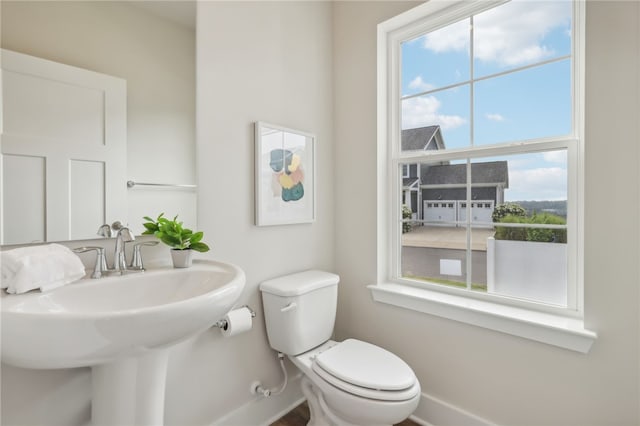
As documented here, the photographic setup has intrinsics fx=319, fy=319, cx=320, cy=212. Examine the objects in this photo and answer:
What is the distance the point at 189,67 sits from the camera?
4.25 ft

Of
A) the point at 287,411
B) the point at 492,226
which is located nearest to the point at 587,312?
the point at 492,226

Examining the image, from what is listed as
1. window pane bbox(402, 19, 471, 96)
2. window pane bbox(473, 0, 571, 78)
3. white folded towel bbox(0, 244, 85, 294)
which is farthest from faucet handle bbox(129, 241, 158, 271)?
window pane bbox(473, 0, 571, 78)

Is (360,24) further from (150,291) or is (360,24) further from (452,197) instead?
(150,291)

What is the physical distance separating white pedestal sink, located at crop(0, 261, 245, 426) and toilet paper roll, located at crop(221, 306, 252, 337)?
26cm

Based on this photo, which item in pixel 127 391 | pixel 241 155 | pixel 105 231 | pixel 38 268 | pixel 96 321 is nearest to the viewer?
pixel 96 321

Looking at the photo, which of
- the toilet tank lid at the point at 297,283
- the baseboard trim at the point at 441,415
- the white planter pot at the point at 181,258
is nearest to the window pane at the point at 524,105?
the toilet tank lid at the point at 297,283

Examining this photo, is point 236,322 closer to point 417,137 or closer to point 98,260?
point 98,260

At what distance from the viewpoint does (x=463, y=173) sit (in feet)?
5.27

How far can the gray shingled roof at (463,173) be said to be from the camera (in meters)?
1.49

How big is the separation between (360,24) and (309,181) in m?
0.95

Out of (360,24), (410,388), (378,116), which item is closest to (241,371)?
(410,388)

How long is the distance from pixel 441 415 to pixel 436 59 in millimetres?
1806

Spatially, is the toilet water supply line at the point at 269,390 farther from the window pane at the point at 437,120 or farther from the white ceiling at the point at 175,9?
the white ceiling at the point at 175,9

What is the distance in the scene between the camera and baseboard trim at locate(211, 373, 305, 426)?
147 cm
